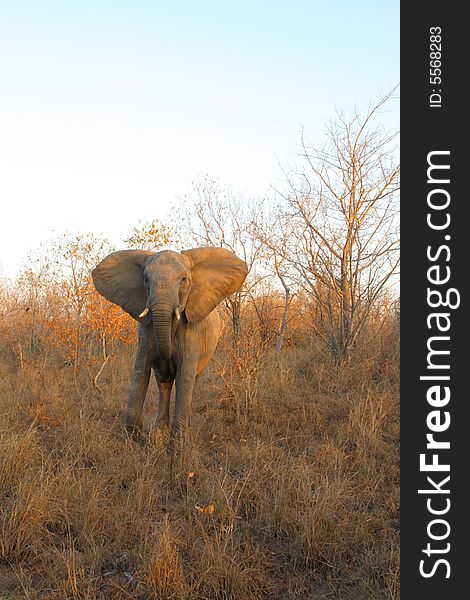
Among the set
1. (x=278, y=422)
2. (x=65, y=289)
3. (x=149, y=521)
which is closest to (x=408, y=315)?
(x=149, y=521)

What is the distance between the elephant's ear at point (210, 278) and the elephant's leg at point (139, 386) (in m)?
0.52

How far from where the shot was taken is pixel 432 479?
2.82m

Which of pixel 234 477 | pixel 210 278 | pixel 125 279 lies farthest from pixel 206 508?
pixel 125 279

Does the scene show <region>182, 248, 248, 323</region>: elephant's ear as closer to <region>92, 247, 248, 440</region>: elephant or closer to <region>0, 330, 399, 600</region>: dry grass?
<region>92, 247, 248, 440</region>: elephant

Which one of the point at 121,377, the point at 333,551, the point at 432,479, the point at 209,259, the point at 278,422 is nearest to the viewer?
the point at 432,479

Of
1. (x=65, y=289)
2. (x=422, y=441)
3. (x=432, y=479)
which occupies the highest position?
(x=65, y=289)

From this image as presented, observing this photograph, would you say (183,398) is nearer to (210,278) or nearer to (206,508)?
(210,278)

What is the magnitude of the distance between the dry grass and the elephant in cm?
46

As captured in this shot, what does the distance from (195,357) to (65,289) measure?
5673 millimetres

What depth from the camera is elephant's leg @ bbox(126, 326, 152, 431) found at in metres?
5.52

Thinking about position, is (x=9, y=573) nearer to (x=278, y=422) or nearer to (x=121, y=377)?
(x=278, y=422)

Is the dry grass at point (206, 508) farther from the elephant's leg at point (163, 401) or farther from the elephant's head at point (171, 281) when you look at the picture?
the elephant's head at point (171, 281)

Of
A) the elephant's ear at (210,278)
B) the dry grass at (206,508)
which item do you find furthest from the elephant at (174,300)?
the dry grass at (206,508)

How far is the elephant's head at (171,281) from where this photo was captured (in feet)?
17.0
